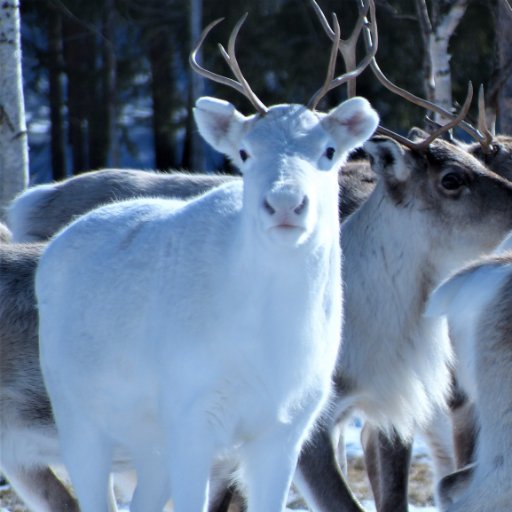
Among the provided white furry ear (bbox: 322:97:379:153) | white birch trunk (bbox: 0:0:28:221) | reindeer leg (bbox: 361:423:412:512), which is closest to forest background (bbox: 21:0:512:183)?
white birch trunk (bbox: 0:0:28:221)

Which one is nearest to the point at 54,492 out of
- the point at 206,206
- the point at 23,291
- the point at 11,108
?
the point at 23,291

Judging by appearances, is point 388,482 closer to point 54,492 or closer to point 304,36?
point 54,492

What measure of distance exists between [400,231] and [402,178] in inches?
8.7

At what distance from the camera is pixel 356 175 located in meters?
6.10

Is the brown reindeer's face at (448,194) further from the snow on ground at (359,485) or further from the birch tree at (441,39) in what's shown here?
the birch tree at (441,39)

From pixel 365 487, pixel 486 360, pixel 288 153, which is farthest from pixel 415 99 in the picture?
pixel 288 153

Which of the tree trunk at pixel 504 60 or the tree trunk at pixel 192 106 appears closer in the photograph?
the tree trunk at pixel 504 60

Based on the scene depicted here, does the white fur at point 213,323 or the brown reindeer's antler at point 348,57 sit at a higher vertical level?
the brown reindeer's antler at point 348,57

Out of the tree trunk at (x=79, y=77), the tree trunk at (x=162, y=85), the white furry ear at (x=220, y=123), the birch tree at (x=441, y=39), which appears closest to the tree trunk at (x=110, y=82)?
the tree trunk at (x=79, y=77)

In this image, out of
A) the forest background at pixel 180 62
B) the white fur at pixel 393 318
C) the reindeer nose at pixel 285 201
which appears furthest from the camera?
the forest background at pixel 180 62

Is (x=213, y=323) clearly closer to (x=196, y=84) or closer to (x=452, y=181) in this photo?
(x=452, y=181)

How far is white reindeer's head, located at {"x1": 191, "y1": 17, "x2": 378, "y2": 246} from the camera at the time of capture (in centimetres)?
337

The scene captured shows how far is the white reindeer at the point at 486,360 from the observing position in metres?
3.97

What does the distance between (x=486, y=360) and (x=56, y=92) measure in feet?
47.4
